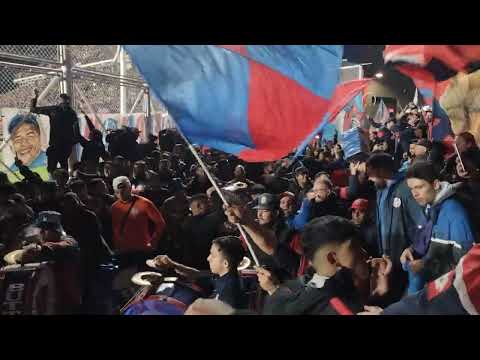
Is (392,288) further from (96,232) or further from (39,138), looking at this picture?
(39,138)

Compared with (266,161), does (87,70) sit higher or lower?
higher

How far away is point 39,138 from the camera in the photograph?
4.22m

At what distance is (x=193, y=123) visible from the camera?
4.11 m

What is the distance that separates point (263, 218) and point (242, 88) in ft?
2.97

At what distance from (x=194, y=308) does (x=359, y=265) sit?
3.90ft

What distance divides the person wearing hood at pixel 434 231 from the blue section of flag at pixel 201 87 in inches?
50.6

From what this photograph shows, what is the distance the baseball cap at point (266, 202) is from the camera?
423cm

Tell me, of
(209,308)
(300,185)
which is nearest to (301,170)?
(300,185)

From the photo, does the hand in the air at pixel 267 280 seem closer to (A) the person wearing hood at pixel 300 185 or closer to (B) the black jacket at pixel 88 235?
(A) the person wearing hood at pixel 300 185

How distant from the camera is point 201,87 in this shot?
4.11m

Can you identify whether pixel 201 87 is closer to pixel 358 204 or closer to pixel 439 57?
pixel 358 204

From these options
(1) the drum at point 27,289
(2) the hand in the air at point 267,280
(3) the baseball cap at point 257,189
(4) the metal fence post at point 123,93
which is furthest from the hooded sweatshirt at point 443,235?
(1) the drum at point 27,289

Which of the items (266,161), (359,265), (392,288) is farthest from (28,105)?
(392,288)

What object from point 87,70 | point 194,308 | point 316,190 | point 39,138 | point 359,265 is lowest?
point 194,308
